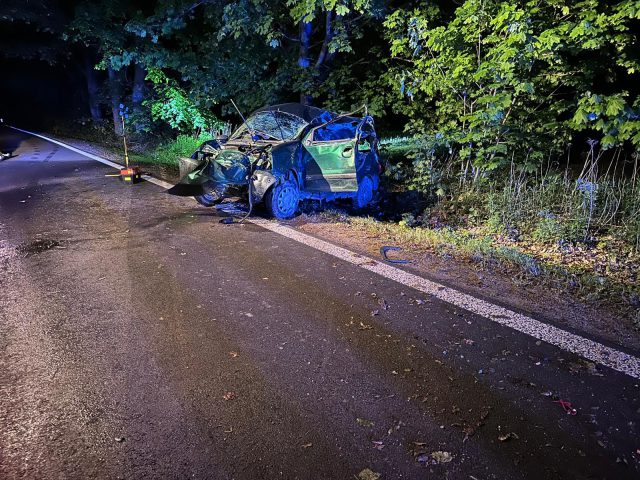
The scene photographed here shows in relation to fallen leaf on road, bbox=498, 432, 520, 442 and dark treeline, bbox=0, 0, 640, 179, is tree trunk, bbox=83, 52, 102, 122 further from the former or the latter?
fallen leaf on road, bbox=498, 432, 520, 442

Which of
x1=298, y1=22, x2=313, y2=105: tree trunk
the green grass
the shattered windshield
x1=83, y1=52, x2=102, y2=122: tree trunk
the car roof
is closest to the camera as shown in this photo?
the shattered windshield

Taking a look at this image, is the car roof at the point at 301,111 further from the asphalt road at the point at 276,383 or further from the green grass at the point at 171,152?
the green grass at the point at 171,152

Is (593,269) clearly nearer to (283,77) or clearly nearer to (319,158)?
(319,158)

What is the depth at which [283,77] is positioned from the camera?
1359 centimetres

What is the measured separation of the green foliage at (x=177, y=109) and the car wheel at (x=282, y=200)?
418 inches

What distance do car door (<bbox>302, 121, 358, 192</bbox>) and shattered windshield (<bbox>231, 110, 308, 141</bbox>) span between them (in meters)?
0.34

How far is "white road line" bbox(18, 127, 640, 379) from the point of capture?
Answer: 3.38 metres

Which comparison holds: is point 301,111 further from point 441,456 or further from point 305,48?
point 441,456

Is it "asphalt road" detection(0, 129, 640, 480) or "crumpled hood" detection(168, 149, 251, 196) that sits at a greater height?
"crumpled hood" detection(168, 149, 251, 196)

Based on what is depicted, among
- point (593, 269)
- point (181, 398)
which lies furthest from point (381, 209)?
point (181, 398)

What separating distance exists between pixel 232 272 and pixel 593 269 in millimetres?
4290

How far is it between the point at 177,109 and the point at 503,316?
1571cm

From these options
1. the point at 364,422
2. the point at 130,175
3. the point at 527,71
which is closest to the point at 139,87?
the point at 130,175

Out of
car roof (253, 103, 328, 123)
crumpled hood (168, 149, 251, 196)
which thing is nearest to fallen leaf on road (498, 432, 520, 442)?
crumpled hood (168, 149, 251, 196)
